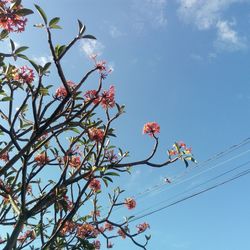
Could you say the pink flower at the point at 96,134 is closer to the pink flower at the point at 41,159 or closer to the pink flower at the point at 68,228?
the pink flower at the point at 41,159

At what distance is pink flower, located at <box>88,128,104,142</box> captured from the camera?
23.6 feet

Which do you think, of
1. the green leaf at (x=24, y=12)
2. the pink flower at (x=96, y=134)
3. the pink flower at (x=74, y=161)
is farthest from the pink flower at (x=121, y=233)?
the green leaf at (x=24, y=12)

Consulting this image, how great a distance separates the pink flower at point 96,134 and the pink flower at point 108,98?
0.49 metres

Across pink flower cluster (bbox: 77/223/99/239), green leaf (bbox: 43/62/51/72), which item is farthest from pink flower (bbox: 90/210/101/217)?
green leaf (bbox: 43/62/51/72)

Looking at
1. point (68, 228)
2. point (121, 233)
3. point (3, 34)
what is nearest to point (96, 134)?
point (68, 228)

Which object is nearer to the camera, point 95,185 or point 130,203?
point 95,185

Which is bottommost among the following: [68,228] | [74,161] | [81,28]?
[68,228]

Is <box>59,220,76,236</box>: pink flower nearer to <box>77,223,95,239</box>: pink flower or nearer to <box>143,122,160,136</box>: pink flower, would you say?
<box>77,223,95,239</box>: pink flower

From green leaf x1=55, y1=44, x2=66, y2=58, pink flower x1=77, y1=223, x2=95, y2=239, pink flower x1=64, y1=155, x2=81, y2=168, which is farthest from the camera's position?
pink flower x1=77, y1=223, x2=95, y2=239

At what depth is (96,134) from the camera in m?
7.23

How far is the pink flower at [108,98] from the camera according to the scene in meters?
6.89

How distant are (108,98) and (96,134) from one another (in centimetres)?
66

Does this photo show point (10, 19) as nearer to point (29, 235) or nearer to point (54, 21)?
point (54, 21)

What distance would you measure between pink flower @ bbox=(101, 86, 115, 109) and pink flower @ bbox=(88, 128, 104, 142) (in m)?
0.49
